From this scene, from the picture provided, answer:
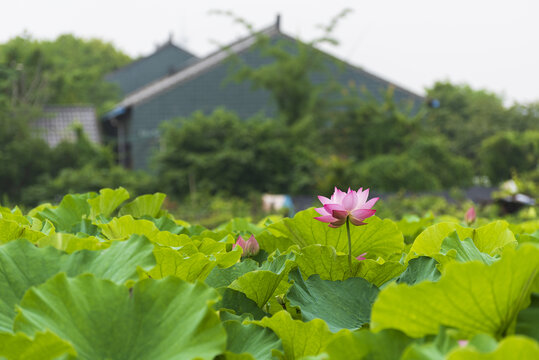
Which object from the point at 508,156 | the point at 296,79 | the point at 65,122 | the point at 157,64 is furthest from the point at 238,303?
the point at 157,64

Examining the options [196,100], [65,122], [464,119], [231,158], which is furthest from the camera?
[464,119]

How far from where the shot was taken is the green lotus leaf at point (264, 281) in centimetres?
88

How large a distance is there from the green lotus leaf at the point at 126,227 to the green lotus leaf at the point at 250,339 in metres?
0.41

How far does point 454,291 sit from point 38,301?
1.73 feet

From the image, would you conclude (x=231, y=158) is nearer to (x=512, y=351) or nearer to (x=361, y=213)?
(x=361, y=213)

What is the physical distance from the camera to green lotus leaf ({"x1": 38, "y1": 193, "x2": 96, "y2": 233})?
1407 millimetres

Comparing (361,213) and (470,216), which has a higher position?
(361,213)

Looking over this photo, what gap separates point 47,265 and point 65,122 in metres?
18.6

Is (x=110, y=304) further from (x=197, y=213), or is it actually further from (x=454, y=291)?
(x=197, y=213)

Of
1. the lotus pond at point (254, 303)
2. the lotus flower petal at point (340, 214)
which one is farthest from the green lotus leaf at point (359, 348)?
the lotus flower petal at point (340, 214)

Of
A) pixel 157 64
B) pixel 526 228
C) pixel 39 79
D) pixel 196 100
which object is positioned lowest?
→ pixel 196 100

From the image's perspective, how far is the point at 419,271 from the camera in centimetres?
90

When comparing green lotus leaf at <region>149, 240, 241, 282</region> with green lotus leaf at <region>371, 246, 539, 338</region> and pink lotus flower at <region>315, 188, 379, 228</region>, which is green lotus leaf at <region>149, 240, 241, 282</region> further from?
green lotus leaf at <region>371, 246, 539, 338</region>

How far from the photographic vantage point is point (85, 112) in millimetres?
19016
